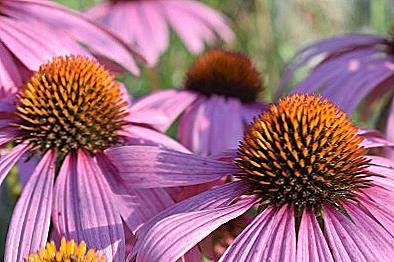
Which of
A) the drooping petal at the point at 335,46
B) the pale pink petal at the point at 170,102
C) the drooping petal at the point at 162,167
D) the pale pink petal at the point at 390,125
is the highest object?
the drooping petal at the point at 335,46

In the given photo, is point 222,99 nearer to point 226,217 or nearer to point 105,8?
point 226,217

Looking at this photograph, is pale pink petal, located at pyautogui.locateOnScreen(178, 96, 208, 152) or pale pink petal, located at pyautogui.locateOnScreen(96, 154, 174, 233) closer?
pale pink petal, located at pyautogui.locateOnScreen(96, 154, 174, 233)

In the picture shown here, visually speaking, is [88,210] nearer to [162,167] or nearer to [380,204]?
[162,167]

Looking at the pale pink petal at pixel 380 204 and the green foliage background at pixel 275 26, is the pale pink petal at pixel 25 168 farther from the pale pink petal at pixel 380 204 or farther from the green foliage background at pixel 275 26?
the green foliage background at pixel 275 26

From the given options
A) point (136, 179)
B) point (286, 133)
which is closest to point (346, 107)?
point (286, 133)

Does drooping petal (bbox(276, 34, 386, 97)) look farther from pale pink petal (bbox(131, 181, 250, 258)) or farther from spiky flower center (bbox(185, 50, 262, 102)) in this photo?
pale pink petal (bbox(131, 181, 250, 258))

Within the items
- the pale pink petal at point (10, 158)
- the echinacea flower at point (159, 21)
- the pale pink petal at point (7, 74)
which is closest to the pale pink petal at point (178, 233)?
the pale pink petal at point (10, 158)

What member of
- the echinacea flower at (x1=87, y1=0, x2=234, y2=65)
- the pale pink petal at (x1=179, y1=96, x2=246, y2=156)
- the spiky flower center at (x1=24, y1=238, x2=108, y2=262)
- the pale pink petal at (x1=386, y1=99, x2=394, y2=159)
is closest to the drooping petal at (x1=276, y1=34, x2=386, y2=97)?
the pale pink petal at (x1=179, y1=96, x2=246, y2=156)
